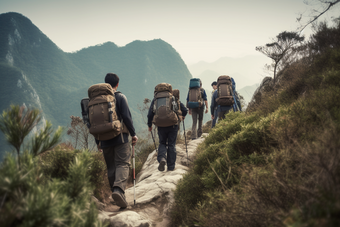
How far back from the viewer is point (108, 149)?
3631 mm

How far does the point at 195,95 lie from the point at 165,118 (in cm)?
374

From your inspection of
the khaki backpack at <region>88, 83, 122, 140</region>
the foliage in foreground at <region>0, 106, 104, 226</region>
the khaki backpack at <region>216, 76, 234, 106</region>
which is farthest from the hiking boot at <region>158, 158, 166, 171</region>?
the khaki backpack at <region>216, 76, 234, 106</region>

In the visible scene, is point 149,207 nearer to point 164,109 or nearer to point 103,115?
point 103,115

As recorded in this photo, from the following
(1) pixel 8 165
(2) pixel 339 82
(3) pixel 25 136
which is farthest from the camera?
(2) pixel 339 82

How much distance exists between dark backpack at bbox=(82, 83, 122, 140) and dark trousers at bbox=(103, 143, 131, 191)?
421 mm

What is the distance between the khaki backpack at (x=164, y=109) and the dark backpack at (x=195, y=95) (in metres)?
3.30

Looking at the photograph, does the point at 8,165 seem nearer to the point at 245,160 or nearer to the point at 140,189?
the point at 245,160

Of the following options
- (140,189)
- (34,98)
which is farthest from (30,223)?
(34,98)

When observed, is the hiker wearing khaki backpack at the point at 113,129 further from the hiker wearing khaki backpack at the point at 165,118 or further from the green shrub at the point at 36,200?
the green shrub at the point at 36,200

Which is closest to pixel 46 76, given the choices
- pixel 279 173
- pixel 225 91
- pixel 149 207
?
pixel 225 91

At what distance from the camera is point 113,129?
3203 millimetres

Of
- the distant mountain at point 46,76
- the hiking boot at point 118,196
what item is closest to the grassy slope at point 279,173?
the hiking boot at point 118,196

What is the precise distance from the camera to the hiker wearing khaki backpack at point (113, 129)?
3201 millimetres

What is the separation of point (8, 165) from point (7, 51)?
155 meters
